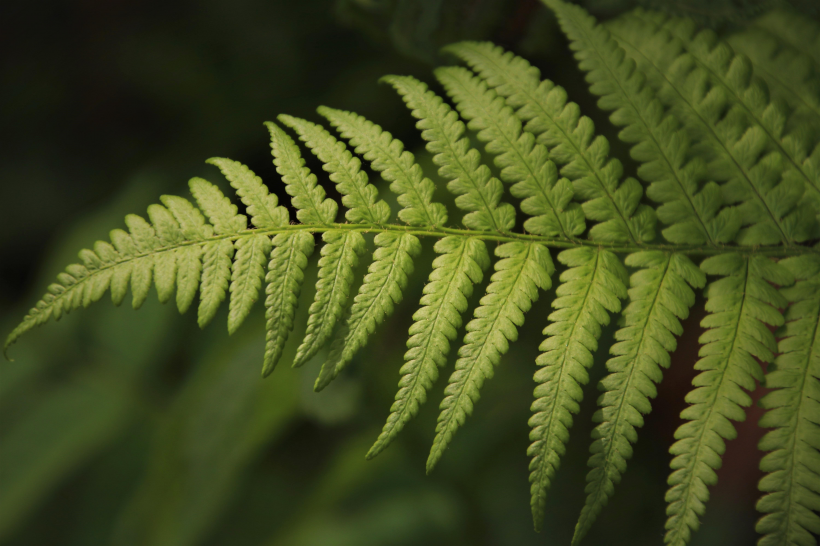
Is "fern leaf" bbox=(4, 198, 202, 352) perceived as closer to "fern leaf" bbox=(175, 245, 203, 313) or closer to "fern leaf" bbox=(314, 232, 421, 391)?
"fern leaf" bbox=(175, 245, 203, 313)

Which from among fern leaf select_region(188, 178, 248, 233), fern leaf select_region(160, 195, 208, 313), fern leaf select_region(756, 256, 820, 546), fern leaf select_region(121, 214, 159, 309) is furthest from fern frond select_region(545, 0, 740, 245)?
fern leaf select_region(121, 214, 159, 309)

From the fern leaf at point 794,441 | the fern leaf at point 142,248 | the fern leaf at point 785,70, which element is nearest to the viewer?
the fern leaf at point 794,441

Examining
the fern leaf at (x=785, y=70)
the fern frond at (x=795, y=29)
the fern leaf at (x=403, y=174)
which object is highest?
the fern frond at (x=795, y=29)

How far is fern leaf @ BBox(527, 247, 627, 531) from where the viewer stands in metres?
1.16

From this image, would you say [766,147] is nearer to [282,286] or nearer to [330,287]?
[330,287]

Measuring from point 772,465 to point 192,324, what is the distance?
258cm

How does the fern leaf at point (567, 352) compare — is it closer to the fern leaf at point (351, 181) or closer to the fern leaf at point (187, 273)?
the fern leaf at point (351, 181)

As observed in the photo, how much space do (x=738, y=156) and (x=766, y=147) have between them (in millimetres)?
101

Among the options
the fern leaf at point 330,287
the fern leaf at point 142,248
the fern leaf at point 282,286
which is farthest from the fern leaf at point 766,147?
the fern leaf at point 142,248

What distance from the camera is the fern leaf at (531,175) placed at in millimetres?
1336

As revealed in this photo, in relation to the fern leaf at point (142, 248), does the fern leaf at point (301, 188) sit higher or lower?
higher

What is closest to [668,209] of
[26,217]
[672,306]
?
A: [672,306]

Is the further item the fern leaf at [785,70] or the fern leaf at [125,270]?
the fern leaf at [785,70]

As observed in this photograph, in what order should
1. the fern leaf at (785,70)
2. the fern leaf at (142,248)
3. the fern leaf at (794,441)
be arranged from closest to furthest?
the fern leaf at (794,441)
the fern leaf at (142,248)
the fern leaf at (785,70)
